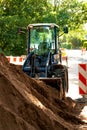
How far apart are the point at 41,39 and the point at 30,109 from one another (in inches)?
307

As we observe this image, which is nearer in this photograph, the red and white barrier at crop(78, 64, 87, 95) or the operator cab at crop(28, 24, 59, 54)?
the red and white barrier at crop(78, 64, 87, 95)

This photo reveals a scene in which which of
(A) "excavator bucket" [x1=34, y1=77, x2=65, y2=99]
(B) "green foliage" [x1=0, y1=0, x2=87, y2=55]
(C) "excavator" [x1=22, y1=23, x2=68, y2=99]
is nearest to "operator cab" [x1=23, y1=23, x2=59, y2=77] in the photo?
(C) "excavator" [x1=22, y1=23, x2=68, y2=99]

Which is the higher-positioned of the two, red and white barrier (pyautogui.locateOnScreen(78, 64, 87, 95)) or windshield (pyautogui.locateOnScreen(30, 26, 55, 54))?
windshield (pyautogui.locateOnScreen(30, 26, 55, 54))

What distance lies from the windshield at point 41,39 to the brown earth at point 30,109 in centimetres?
383

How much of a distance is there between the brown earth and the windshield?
3.83 m

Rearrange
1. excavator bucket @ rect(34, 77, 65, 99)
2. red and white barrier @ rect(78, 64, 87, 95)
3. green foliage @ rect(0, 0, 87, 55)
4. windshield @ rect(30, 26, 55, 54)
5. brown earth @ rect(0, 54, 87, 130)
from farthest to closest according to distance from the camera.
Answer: green foliage @ rect(0, 0, 87, 55) → windshield @ rect(30, 26, 55, 54) → red and white barrier @ rect(78, 64, 87, 95) → excavator bucket @ rect(34, 77, 65, 99) → brown earth @ rect(0, 54, 87, 130)

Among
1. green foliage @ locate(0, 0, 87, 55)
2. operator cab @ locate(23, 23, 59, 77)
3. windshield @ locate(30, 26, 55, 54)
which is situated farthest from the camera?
green foliage @ locate(0, 0, 87, 55)

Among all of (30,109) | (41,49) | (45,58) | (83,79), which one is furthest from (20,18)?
(30,109)

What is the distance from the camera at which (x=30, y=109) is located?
26.5 feet

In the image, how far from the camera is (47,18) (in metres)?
35.6

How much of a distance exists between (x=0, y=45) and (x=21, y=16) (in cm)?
297

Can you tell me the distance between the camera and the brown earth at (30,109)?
276 inches

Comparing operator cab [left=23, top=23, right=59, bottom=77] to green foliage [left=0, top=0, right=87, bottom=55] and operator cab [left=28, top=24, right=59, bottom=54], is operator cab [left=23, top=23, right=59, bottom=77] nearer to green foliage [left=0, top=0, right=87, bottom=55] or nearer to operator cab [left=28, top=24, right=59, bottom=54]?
operator cab [left=28, top=24, right=59, bottom=54]

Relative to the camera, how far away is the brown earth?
7000 millimetres
